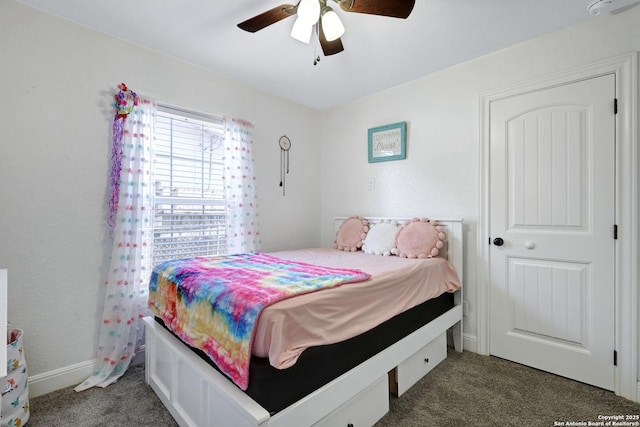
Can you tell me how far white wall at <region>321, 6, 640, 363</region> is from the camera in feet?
6.70

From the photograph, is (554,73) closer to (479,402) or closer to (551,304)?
(551,304)

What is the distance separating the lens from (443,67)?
265 cm

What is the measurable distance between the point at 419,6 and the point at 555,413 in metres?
2.58

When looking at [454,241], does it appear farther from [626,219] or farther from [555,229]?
[626,219]

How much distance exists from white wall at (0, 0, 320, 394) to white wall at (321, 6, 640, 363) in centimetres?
205

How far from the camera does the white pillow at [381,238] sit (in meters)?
2.72

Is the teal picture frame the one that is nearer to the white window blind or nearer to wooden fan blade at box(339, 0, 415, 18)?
wooden fan blade at box(339, 0, 415, 18)

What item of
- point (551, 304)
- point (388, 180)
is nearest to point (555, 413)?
point (551, 304)

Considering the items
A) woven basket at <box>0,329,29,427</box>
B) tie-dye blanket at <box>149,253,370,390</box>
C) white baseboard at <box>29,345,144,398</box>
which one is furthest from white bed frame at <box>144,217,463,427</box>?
Result: woven basket at <box>0,329,29,427</box>

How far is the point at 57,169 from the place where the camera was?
199 centimetres

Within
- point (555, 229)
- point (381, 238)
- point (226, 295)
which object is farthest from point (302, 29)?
point (555, 229)

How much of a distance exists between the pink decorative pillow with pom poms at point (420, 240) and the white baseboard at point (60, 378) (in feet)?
8.17

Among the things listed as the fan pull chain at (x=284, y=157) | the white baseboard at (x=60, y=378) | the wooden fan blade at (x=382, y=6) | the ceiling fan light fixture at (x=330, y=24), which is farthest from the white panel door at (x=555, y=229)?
the white baseboard at (x=60, y=378)

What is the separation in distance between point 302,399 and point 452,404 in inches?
42.8
